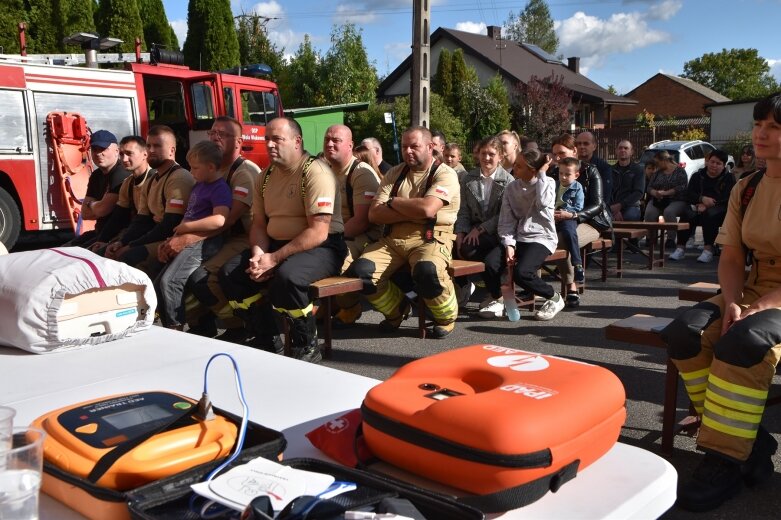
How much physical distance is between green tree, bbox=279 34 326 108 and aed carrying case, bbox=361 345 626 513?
97.9 feet

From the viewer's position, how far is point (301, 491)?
48.2 inches

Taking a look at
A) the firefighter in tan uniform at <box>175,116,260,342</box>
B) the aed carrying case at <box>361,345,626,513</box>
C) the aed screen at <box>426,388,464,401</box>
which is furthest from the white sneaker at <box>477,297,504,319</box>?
the aed screen at <box>426,388,464,401</box>

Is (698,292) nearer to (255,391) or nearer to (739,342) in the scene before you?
(739,342)

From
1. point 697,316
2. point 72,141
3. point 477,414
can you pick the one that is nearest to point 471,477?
point 477,414

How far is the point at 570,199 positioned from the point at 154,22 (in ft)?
69.6

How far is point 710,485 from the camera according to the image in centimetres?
286

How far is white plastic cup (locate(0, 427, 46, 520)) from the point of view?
118cm

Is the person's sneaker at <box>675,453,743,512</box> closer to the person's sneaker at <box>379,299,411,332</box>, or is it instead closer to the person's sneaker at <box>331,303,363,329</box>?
Result: the person's sneaker at <box>379,299,411,332</box>

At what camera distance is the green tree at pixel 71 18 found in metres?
18.8

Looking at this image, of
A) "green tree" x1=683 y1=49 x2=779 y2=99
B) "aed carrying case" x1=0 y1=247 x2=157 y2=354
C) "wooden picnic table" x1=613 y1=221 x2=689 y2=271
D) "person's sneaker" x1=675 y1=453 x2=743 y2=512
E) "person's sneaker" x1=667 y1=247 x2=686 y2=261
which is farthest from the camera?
"green tree" x1=683 y1=49 x2=779 y2=99

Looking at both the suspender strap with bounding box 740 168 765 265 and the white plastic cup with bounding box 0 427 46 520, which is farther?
the suspender strap with bounding box 740 168 765 265

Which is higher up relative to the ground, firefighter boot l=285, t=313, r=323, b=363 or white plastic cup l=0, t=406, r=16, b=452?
white plastic cup l=0, t=406, r=16, b=452

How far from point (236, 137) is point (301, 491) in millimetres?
4999

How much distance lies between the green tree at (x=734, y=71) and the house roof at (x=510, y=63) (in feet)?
161
